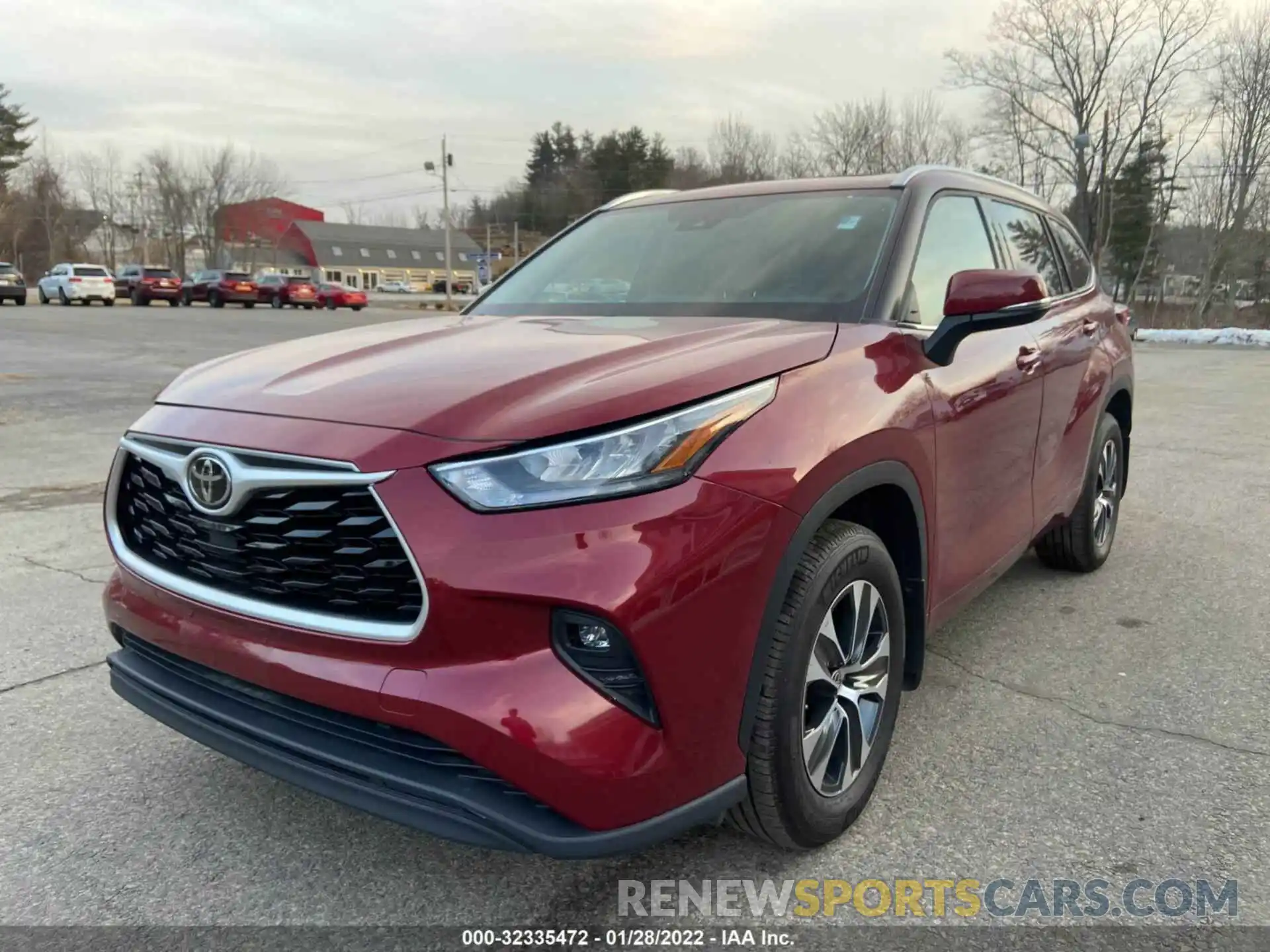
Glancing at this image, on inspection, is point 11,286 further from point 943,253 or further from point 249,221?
point 249,221

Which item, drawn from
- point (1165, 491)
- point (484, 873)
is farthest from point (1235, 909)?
point (1165, 491)

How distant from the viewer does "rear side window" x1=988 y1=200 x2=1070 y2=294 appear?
384 cm

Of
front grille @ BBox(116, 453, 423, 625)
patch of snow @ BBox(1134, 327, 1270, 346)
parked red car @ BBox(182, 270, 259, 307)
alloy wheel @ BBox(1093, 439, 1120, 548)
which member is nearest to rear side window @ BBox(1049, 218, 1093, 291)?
alloy wheel @ BBox(1093, 439, 1120, 548)

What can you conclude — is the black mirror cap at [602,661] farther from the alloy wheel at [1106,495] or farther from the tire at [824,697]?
the alloy wheel at [1106,495]

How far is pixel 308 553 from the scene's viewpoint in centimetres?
194

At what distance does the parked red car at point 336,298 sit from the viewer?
43281mm

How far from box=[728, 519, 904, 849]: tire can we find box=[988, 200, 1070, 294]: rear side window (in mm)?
1947

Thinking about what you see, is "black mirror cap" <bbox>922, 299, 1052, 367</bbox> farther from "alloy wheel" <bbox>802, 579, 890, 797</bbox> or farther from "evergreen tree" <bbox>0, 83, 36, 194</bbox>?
"evergreen tree" <bbox>0, 83, 36, 194</bbox>

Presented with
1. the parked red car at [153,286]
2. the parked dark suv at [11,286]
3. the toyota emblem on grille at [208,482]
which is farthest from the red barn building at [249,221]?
the toyota emblem on grille at [208,482]

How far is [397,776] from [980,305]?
1.95 metres

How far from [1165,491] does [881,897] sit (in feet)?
17.8

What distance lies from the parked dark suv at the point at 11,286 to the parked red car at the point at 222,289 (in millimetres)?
6150

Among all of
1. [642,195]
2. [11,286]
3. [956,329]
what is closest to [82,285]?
[11,286]

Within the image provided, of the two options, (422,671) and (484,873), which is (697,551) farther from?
(484,873)
